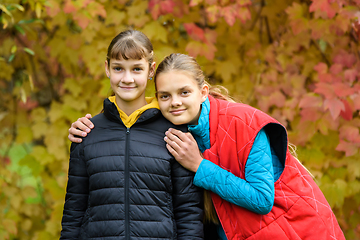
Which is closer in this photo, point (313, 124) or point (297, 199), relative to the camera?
point (297, 199)

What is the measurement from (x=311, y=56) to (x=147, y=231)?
2055 mm

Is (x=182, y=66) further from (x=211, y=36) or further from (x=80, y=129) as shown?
(x=211, y=36)

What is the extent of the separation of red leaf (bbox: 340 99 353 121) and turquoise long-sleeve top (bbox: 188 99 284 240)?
1.04 m

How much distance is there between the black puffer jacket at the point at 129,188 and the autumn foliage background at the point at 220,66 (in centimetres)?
91

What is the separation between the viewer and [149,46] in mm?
1841

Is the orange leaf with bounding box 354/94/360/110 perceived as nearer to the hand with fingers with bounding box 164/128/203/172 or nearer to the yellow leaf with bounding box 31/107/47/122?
the hand with fingers with bounding box 164/128/203/172

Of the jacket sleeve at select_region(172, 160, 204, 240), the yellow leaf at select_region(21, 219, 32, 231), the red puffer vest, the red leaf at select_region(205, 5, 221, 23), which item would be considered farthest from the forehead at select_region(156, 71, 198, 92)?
the yellow leaf at select_region(21, 219, 32, 231)

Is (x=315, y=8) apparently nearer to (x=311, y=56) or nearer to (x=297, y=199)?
→ (x=311, y=56)

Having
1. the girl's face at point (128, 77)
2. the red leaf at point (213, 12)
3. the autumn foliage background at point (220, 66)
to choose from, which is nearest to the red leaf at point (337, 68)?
the autumn foliage background at point (220, 66)

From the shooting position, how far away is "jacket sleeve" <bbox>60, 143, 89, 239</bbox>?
1.81 metres

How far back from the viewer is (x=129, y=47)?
1749 mm

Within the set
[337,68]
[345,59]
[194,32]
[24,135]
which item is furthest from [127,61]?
[24,135]

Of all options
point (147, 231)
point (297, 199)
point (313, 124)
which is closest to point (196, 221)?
point (147, 231)

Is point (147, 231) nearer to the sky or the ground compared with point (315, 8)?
nearer to the ground
